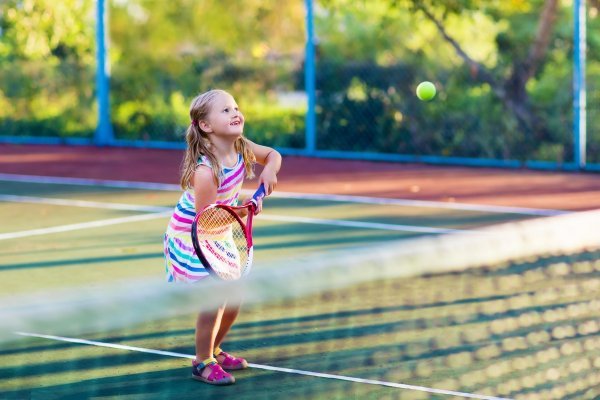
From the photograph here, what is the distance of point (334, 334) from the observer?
20.4ft

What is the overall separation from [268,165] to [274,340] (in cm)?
102

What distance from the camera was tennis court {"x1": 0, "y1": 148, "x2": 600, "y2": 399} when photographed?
5191 millimetres

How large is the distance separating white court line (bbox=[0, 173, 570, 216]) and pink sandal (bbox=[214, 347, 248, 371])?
5588 mm

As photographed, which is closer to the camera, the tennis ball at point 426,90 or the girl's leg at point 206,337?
the girl's leg at point 206,337

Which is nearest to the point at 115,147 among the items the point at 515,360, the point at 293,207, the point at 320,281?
the point at 293,207

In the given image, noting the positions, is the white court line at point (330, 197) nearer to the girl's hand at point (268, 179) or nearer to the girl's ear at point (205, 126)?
the girl's hand at point (268, 179)

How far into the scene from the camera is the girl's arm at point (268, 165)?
5471mm

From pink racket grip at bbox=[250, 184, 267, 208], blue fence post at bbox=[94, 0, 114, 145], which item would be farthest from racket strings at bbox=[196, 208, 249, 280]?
blue fence post at bbox=[94, 0, 114, 145]

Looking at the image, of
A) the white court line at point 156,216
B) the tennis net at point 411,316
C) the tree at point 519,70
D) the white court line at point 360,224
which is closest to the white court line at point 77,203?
the white court line at point 156,216

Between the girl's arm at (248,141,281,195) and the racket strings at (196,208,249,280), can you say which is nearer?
the racket strings at (196,208,249,280)

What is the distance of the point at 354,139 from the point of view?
15.7 meters

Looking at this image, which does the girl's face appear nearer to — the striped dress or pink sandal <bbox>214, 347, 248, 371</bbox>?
the striped dress

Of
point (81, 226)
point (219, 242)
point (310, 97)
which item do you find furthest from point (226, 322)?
point (310, 97)

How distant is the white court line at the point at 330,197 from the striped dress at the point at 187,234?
5.78 metres
